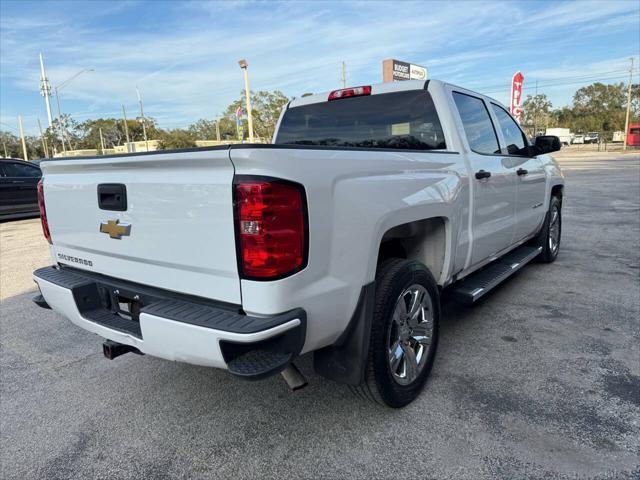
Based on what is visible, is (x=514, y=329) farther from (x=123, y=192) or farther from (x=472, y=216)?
(x=123, y=192)

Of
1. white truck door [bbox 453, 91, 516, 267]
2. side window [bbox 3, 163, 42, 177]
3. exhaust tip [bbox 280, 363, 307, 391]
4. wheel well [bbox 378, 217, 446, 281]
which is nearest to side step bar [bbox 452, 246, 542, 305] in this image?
white truck door [bbox 453, 91, 516, 267]

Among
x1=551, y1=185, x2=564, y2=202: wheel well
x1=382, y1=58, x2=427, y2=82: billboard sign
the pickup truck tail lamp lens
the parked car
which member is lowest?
x1=551, y1=185, x2=564, y2=202: wheel well

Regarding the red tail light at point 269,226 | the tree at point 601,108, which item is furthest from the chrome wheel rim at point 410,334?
Answer: the tree at point 601,108

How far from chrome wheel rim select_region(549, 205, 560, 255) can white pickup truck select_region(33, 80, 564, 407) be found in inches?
109

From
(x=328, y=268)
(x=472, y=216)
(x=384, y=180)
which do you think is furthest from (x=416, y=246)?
(x=328, y=268)

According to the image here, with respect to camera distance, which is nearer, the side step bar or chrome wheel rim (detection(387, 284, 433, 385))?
chrome wheel rim (detection(387, 284, 433, 385))

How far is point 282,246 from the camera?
1933 mm

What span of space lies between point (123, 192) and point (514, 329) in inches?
125

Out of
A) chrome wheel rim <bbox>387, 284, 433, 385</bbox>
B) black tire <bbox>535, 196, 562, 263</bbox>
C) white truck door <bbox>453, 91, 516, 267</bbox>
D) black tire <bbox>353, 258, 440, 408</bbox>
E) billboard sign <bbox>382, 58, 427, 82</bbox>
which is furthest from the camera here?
billboard sign <bbox>382, 58, 427, 82</bbox>

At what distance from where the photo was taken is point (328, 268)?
6.95 ft

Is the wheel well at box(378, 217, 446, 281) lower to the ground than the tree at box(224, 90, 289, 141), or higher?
lower

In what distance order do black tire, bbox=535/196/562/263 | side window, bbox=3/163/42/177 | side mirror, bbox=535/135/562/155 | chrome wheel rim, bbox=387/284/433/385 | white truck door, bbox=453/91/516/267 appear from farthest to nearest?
1. side window, bbox=3/163/42/177
2. black tire, bbox=535/196/562/263
3. side mirror, bbox=535/135/562/155
4. white truck door, bbox=453/91/516/267
5. chrome wheel rim, bbox=387/284/433/385

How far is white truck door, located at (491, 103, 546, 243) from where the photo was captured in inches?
174

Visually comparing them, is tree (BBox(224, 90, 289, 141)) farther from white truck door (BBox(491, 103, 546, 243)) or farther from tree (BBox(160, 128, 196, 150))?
white truck door (BBox(491, 103, 546, 243))
